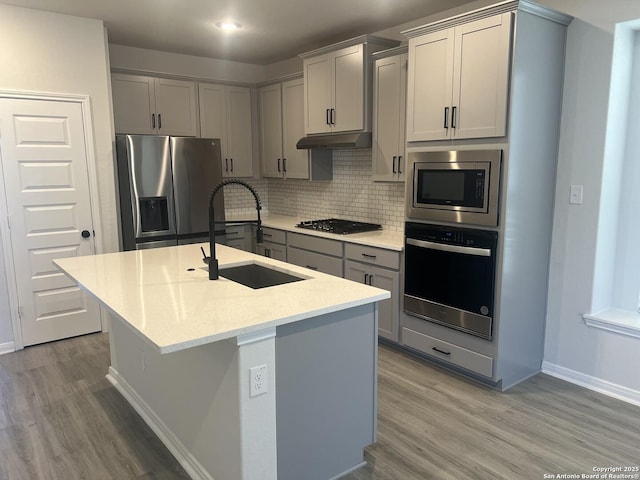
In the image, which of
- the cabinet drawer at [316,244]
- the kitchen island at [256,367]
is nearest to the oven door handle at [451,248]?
the cabinet drawer at [316,244]

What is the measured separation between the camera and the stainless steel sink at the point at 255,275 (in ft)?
8.74

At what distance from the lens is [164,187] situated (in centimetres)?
430

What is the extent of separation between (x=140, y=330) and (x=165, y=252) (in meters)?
1.61

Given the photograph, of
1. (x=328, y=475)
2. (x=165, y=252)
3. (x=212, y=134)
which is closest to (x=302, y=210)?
(x=212, y=134)

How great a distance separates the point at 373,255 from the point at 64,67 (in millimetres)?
2989

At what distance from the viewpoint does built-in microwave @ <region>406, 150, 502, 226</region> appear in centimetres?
289

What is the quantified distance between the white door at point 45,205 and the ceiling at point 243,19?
843 millimetres

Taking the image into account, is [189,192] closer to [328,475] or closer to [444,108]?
[444,108]

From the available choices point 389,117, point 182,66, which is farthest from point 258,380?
point 182,66

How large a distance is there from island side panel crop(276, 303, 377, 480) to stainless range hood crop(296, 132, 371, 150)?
2.17 m

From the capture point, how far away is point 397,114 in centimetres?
377

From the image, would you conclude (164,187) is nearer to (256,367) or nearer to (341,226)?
(341,226)

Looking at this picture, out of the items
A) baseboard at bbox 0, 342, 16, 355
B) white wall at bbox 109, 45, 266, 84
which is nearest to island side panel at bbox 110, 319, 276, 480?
baseboard at bbox 0, 342, 16, 355

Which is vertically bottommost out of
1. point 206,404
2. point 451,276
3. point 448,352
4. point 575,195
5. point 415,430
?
point 415,430
